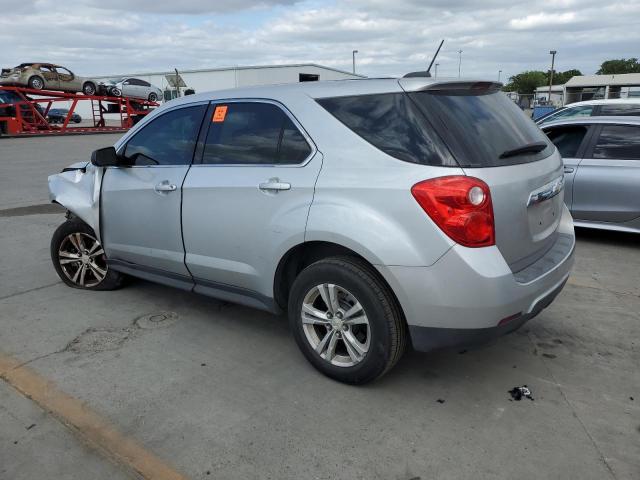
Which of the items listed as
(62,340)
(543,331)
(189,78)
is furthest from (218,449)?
(189,78)

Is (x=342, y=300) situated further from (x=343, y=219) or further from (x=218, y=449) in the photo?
(x=218, y=449)

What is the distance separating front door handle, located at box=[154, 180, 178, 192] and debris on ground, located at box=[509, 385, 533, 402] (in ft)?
8.41

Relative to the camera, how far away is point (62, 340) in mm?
3830

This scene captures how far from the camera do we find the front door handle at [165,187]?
12.4 feet

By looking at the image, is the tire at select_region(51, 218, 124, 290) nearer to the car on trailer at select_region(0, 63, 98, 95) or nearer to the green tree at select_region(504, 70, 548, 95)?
the car on trailer at select_region(0, 63, 98, 95)

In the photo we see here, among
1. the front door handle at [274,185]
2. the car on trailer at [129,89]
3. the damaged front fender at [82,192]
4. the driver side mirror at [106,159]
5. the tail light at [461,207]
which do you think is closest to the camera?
the tail light at [461,207]

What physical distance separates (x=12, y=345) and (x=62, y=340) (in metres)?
0.32

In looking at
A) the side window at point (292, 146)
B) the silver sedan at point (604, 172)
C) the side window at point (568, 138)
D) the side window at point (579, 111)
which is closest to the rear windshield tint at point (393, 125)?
the side window at point (292, 146)

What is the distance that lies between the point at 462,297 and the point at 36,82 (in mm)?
28370

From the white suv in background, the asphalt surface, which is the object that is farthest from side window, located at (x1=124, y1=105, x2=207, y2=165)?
the white suv in background

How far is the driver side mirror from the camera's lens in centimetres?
415

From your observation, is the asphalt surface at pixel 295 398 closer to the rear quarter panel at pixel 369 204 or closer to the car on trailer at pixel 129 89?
the rear quarter panel at pixel 369 204

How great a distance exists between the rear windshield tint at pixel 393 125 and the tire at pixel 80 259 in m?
2.70

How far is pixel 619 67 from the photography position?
9544cm
